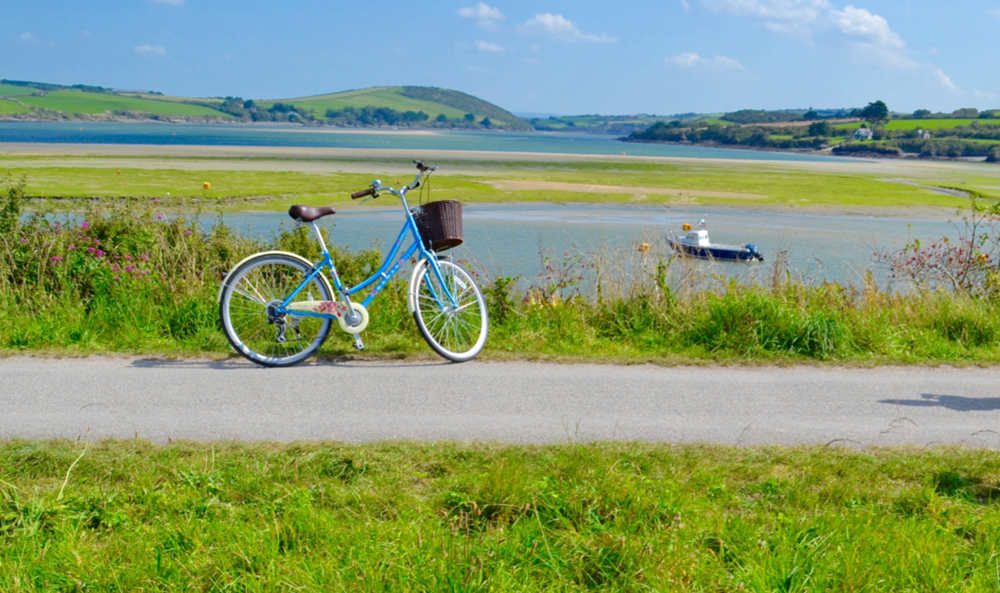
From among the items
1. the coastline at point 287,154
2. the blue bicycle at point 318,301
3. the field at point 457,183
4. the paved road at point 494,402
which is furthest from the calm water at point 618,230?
the coastline at point 287,154

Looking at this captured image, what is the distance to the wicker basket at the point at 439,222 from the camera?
24.2 feet

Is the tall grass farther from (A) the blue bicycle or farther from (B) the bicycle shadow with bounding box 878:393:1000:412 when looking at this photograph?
(B) the bicycle shadow with bounding box 878:393:1000:412

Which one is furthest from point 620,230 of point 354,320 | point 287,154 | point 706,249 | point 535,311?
point 287,154

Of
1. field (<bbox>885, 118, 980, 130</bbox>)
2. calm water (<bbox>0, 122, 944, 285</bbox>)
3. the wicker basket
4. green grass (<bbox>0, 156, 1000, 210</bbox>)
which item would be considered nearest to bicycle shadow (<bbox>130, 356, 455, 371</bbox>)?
the wicker basket

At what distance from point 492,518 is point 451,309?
139 inches

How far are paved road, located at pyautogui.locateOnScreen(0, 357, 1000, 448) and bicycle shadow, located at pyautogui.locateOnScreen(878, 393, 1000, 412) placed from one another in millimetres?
18

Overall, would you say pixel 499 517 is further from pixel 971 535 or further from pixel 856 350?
pixel 856 350

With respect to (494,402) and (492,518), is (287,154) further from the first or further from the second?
(492,518)

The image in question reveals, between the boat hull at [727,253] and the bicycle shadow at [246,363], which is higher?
the bicycle shadow at [246,363]

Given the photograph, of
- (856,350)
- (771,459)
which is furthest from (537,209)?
(771,459)

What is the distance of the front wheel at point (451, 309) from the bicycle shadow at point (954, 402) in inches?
133

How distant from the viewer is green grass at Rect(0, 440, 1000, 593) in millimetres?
3422

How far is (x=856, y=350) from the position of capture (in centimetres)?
790

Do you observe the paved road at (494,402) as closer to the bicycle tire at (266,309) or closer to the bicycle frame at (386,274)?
the bicycle tire at (266,309)
